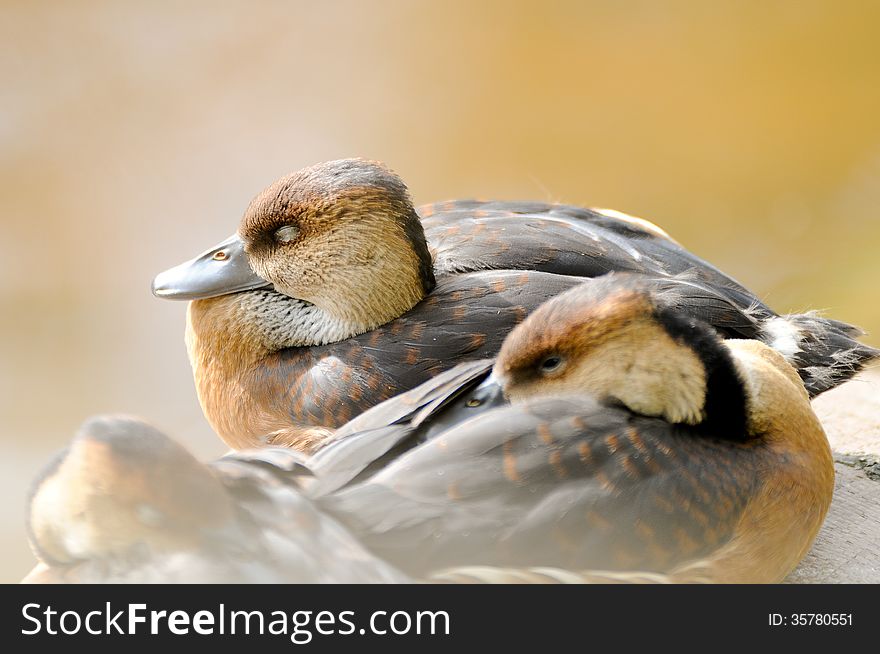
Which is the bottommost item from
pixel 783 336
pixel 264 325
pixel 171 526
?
pixel 171 526

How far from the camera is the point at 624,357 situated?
2674 mm

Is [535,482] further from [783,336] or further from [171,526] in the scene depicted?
[783,336]

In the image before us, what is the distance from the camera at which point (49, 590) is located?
2.49m

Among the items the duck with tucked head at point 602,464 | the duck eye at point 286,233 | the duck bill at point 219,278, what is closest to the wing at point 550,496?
the duck with tucked head at point 602,464

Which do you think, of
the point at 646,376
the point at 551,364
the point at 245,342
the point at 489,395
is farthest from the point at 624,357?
the point at 245,342

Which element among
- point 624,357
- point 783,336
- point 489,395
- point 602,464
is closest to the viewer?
point 602,464

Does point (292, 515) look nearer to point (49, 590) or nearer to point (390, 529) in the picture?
point (390, 529)

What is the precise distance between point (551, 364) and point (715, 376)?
15.0 inches

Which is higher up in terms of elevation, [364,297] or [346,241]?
[346,241]

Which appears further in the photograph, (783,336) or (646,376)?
(783,336)

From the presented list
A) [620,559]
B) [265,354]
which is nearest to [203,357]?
[265,354]

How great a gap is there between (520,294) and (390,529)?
962 mm

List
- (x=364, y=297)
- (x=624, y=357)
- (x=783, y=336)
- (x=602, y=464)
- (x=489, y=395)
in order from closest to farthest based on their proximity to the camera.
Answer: (x=602, y=464) → (x=624, y=357) → (x=489, y=395) → (x=364, y=297) → (x=783, y=336)

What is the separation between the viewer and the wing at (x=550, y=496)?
2.47m
